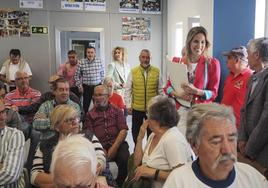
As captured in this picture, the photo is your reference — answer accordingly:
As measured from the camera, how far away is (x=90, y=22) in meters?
6.48

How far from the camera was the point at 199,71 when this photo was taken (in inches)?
102

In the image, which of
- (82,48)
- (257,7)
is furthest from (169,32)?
(257,7)

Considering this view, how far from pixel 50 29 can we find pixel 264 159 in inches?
201

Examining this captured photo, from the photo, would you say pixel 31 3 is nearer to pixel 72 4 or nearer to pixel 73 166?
pixel 72 4

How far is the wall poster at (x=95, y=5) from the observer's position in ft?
20.9

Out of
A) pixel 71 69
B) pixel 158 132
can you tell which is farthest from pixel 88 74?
pixel 158 132

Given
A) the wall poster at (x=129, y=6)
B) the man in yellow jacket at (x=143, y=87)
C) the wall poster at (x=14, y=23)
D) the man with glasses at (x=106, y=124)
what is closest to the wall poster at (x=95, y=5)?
the wall poster at (x=129, y=6)

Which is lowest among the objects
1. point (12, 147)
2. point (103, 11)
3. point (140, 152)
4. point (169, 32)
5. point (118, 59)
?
point (140, 152)

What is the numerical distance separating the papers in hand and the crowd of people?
1.6 inches

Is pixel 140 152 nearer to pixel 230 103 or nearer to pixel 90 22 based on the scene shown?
pixel 230 103

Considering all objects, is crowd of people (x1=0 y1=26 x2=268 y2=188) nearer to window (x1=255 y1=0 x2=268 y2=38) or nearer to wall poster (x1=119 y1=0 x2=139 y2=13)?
window (x1=255 y1=0 x2=268 y2=38)

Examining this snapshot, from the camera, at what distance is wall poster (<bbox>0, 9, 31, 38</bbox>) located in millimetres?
6016

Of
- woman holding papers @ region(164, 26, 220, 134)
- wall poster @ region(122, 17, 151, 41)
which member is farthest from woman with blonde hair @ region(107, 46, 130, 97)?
woman holding papers @ region(164, 26, 220, 134)

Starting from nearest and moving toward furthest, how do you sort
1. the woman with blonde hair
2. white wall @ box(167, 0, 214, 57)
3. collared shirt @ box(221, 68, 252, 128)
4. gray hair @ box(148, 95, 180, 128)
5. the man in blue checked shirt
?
gray hair @ box(148, 95, 180, 128) < collared shirt @ box(221, 68, 252, 128) < white wall @ box(167, 0, 214, 57) < the woman with blonde hair < the man in blue checked shirt
